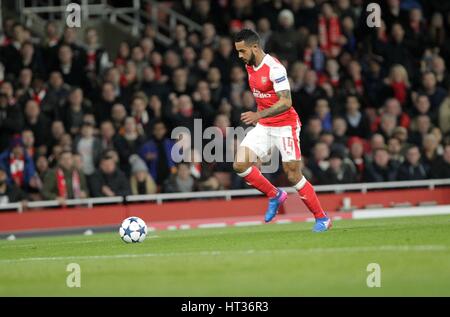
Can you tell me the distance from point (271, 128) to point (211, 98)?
8094 millimetres

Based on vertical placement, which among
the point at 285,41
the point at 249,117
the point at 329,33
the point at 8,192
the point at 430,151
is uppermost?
the point at 329,33

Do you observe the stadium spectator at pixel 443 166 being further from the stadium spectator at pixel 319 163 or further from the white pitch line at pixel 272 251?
the white pitch line at pixel 272 251

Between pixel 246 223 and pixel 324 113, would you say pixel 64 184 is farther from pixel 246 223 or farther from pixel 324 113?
pixel 324 113

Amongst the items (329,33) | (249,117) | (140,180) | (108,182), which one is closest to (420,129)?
(329,33)

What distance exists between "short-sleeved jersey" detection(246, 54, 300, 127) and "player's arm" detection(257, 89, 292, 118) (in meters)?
0.08

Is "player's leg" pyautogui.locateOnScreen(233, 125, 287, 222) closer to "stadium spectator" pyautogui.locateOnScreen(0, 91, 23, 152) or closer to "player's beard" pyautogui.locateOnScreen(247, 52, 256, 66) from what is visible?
"player's beard" pyautogui.locateOnScreen(247, 52, 256, 66)

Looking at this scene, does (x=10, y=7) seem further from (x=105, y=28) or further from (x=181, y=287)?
(x=181, y=287)

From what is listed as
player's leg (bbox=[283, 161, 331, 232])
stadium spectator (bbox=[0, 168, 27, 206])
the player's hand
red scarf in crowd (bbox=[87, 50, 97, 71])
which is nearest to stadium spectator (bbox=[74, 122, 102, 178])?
stadium spectator (bbox=[0, 168, 27, 206])

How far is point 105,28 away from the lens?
2625 centimetres

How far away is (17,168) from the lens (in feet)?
69.6

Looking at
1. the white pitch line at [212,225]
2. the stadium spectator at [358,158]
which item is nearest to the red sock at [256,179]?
the white pitch line at [212,225]

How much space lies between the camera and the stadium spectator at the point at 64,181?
2109 cm
